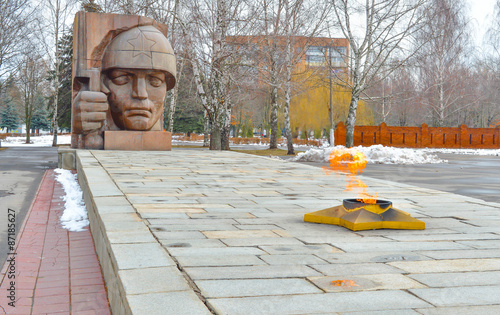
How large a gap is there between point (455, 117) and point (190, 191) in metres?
55.9

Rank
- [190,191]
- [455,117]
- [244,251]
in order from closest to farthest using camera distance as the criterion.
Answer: [244,251] → [190,191] → [455,117]

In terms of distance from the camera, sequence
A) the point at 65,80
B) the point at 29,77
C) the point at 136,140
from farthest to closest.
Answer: the point at 29,77
the point at 65,80
the point at 136,140

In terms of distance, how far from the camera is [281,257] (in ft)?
10.6

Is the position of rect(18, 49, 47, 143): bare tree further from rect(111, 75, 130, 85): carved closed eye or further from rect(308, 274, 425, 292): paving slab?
rect(308, 274, 425, 292): paving slab

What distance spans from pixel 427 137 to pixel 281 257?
38824mm

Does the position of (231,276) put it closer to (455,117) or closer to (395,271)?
(395,271)

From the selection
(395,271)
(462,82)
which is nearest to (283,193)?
(395,271)

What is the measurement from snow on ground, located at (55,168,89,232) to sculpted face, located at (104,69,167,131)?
3.97m

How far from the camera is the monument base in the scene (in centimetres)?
1494

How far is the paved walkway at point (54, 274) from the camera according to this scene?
11.0 feet

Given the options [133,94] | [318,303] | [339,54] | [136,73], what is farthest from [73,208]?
[339,54]

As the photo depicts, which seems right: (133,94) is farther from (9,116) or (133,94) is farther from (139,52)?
(9,116)

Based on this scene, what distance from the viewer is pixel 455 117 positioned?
5666 centimetres

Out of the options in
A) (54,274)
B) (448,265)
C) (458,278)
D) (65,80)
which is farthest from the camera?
(65,80)
